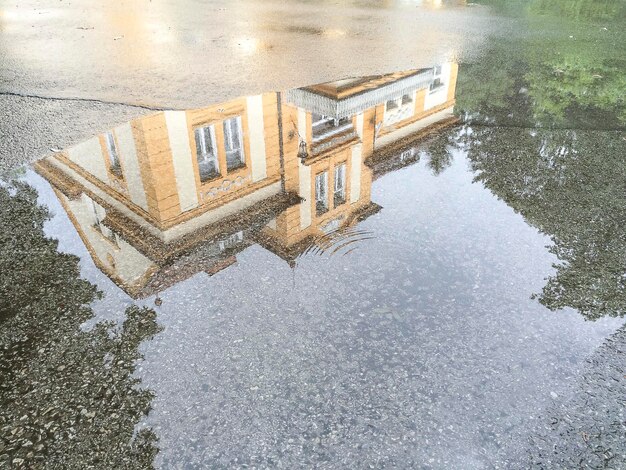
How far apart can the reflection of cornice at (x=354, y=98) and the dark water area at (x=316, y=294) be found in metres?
0.12

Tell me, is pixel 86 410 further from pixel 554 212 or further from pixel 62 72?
pixel 62 72

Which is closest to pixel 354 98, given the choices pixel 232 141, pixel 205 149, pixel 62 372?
pixel 232 141

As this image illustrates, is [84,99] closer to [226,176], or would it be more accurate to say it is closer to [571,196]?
[226,176]

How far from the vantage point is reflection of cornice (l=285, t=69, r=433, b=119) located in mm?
6371

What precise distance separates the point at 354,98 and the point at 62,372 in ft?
17.3

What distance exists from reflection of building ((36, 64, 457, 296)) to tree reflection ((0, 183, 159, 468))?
381mm

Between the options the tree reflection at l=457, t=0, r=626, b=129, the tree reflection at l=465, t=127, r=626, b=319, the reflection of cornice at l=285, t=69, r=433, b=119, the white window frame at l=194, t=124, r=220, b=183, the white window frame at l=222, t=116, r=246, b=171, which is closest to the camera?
the tree reflection at l=465, t=127, r=626, b=319

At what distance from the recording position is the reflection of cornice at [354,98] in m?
6.37

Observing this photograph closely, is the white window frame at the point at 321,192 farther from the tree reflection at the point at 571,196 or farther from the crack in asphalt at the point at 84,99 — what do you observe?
the crack in asphalt at the point at 84,99

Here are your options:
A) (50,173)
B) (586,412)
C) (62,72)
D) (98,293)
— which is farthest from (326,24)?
(586,412)

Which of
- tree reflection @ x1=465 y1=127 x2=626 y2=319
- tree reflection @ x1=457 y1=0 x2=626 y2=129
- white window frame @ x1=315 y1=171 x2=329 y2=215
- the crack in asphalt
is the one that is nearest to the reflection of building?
white window frame @ x1=315 y1=171 x2=329 y2=215

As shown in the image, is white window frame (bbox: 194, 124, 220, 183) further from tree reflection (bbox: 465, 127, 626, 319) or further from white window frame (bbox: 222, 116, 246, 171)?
tree reflection (bbox: 465, 127, 626, 319)

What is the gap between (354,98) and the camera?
6.78 meters

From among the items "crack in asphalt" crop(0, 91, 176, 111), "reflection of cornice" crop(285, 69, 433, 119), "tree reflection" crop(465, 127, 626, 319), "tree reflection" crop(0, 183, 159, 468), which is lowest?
"tree reflection" crop(0, 183, 159, 468)
